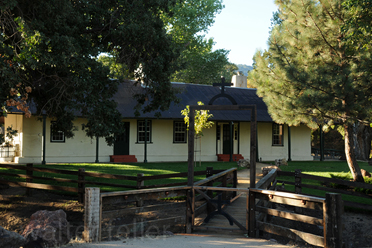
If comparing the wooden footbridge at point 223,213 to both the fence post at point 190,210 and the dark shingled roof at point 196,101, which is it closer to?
the fence post at point 190,210

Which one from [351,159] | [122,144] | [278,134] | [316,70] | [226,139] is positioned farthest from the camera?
[278,134]

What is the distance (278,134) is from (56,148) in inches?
636

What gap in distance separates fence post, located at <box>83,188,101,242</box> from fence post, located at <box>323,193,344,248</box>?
420 cm

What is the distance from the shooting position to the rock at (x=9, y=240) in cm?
571

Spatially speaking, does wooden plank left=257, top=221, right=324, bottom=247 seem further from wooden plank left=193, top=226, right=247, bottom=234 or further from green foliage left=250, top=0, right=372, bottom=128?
green foliage left=250, top=0, right=372, bottom=128

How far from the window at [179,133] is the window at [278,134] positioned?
7.14 meters

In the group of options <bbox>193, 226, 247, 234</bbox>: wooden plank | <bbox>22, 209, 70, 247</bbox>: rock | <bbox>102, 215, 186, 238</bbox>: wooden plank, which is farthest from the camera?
<bbox>193, 226, 247, 234</bbox>: wooden plank

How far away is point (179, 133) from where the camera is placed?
83.7 ft

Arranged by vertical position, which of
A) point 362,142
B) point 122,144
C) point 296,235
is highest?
point 362,142

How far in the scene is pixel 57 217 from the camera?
7.32 meters

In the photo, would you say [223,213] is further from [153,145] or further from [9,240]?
[153,145]

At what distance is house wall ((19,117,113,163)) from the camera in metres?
21.3

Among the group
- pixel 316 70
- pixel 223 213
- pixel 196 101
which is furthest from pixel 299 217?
pixel 196 101

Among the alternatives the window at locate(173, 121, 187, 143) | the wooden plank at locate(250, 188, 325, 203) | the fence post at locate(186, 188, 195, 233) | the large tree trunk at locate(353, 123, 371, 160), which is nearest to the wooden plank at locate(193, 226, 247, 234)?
the fence post at locate(186, 188, 195, 233)
